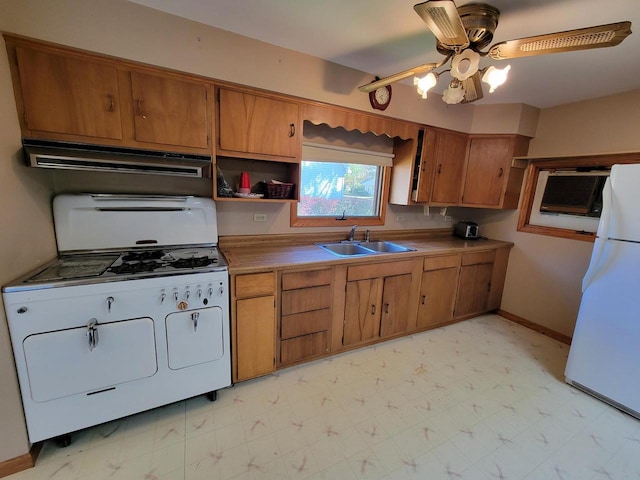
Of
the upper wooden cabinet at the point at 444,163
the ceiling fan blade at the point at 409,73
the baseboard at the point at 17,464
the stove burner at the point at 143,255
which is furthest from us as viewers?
the upper wooden cabinet at the point at 444,163

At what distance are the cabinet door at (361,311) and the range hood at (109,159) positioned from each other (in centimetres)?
152

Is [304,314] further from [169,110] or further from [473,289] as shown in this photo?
[473,289]

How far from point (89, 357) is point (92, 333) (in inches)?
5.8

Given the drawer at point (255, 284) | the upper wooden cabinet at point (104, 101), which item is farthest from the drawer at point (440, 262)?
the upper wooden cabinet at point (104, 101)

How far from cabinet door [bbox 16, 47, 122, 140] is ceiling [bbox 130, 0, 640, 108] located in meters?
0.55

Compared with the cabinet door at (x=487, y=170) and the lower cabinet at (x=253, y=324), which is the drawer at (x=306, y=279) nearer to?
the lower cabinet at (x=253, y=324)

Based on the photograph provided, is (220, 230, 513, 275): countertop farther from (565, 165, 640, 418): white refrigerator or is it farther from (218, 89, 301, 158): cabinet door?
(565, 165, 640, 418): white refrigerator

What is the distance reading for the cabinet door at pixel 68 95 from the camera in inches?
56.4

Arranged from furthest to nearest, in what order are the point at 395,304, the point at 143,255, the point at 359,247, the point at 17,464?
the point at 359,247 → the point at 395,304 → the point at 143,255 → the point at 17,464

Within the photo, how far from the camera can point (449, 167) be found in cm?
303

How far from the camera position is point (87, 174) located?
1842 mm

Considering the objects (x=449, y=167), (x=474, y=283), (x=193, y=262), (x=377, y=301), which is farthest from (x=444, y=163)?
(x=193, y=262)

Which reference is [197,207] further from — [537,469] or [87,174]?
[537,469]

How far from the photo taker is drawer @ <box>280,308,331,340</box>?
2.10 metres
